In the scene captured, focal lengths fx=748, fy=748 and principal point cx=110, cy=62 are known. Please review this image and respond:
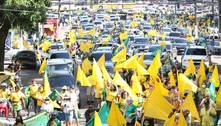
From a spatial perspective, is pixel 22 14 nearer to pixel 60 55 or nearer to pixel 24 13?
pixel 24 13

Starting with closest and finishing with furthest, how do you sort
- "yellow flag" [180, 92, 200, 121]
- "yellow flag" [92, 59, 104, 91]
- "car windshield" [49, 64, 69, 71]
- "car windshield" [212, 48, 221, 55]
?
"yellow flag" [180, 92, 200, 121], "yellow flag" [92, 59, 104, 91], "car windshield" [49, 64, 69, 71], "car windshield" [212, 48, 221, 55]

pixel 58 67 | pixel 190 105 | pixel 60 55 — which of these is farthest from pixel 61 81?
pixel 60 55

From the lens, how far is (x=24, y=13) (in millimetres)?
34312

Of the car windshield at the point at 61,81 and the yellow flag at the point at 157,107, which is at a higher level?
the yellow flag at the point at 157,107

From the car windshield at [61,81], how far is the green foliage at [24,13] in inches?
288

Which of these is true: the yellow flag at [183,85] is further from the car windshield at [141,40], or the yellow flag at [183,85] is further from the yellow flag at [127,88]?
the car windshield at [141,40]

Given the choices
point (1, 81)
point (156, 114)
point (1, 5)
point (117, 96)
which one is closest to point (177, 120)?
point (156, 114)

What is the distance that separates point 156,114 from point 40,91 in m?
7.53

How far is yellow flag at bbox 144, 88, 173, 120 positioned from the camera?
16312 mm

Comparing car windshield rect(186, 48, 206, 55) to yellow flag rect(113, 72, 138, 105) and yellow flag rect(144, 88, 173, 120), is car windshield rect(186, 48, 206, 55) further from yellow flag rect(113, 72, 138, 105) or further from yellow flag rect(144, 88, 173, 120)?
yellow flag rect(144, 88, 173, 120)

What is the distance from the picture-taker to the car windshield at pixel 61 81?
2591 cm

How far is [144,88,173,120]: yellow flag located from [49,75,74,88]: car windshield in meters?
9.56

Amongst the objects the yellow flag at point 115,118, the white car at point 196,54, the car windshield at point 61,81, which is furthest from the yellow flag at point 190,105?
the white car at point 196,54

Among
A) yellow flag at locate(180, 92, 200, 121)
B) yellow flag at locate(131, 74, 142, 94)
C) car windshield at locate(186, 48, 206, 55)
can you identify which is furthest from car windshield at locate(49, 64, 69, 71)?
yellow flag at locate(180, 92, 200, 121)
